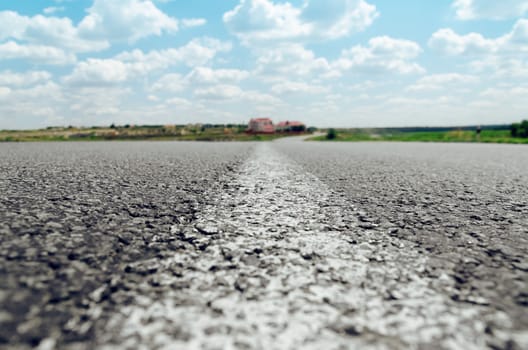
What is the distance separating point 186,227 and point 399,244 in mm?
1618

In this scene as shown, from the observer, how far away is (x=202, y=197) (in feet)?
13.2

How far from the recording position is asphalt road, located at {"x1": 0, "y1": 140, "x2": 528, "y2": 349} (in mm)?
1189

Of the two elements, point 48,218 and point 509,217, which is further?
point 509,217

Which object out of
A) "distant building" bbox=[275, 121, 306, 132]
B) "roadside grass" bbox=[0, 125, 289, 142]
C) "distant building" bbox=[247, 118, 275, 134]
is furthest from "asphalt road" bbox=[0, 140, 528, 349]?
"distant building" bbox=[275, 121, 306, 132]

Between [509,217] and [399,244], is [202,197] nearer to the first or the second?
[399,244]

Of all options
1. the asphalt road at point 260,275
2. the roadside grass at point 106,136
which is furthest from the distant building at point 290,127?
the asphalt road at point 260,275

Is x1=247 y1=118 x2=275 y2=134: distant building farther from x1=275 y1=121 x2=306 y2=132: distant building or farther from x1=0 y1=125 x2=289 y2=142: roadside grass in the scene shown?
x1=0 y1=125 x2=289 y2=142: roadside grass

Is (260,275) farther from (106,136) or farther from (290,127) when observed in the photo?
(290,127)

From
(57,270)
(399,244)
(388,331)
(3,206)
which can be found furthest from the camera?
(3,206)

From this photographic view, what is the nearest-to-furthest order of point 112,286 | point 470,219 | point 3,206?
point 112,286, point 470,219, point 3,206

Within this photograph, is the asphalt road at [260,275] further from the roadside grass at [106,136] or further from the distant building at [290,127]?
the distant building at [290,127]

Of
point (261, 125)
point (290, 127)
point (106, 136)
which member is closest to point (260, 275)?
point (106, 136)

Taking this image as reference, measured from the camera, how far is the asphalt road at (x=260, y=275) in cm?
119

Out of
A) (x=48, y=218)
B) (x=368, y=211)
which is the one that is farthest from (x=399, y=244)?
(x=48, y=218)
